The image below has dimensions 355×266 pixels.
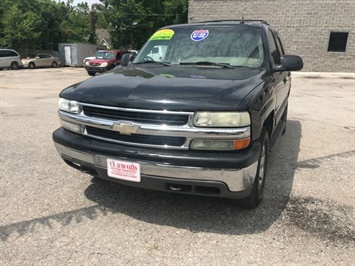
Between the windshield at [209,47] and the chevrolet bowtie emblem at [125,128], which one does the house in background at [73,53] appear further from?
the chevrolet bowtie emblem at [125,128]

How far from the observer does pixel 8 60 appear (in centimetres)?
2722

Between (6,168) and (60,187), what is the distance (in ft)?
3.54

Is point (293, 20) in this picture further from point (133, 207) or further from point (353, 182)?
point (133, 207)

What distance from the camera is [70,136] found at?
3213 millimetres

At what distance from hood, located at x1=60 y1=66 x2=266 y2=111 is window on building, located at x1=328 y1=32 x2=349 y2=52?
22737mm

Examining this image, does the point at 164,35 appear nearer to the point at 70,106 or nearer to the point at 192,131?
the point at 70,106

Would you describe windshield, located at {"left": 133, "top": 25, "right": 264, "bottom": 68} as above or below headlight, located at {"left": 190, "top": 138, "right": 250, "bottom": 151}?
above

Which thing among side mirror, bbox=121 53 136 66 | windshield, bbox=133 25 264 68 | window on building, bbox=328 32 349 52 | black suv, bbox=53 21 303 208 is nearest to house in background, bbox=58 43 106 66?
window on building, bbox=328 32 349 52

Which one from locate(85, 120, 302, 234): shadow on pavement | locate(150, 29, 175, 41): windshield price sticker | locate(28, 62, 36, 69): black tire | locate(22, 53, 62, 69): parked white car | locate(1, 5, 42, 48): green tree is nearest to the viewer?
locate(85, 120, 302, 234): shadow on pavement

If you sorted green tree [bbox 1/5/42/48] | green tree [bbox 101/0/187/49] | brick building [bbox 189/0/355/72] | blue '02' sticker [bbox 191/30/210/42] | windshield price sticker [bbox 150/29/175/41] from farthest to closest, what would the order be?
green tree [bbox 1/5/42/48] < green tree [bbox 101/0/187/49] < brick building [bbox 189/0/355/72] < windshield price sticker [bbox 150/29/175/41] < blue '02' sticker [bbox 191/30/210/42]

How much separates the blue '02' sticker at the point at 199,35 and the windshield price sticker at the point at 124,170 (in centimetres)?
206

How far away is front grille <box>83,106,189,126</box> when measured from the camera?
2650 millimetres

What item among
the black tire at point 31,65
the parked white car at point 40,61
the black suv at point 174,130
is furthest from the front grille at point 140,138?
the black tire at point 31,65

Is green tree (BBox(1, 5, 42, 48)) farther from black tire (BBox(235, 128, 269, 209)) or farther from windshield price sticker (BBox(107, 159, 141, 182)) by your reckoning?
black tire (BBox(235, 128, 269, 209))
